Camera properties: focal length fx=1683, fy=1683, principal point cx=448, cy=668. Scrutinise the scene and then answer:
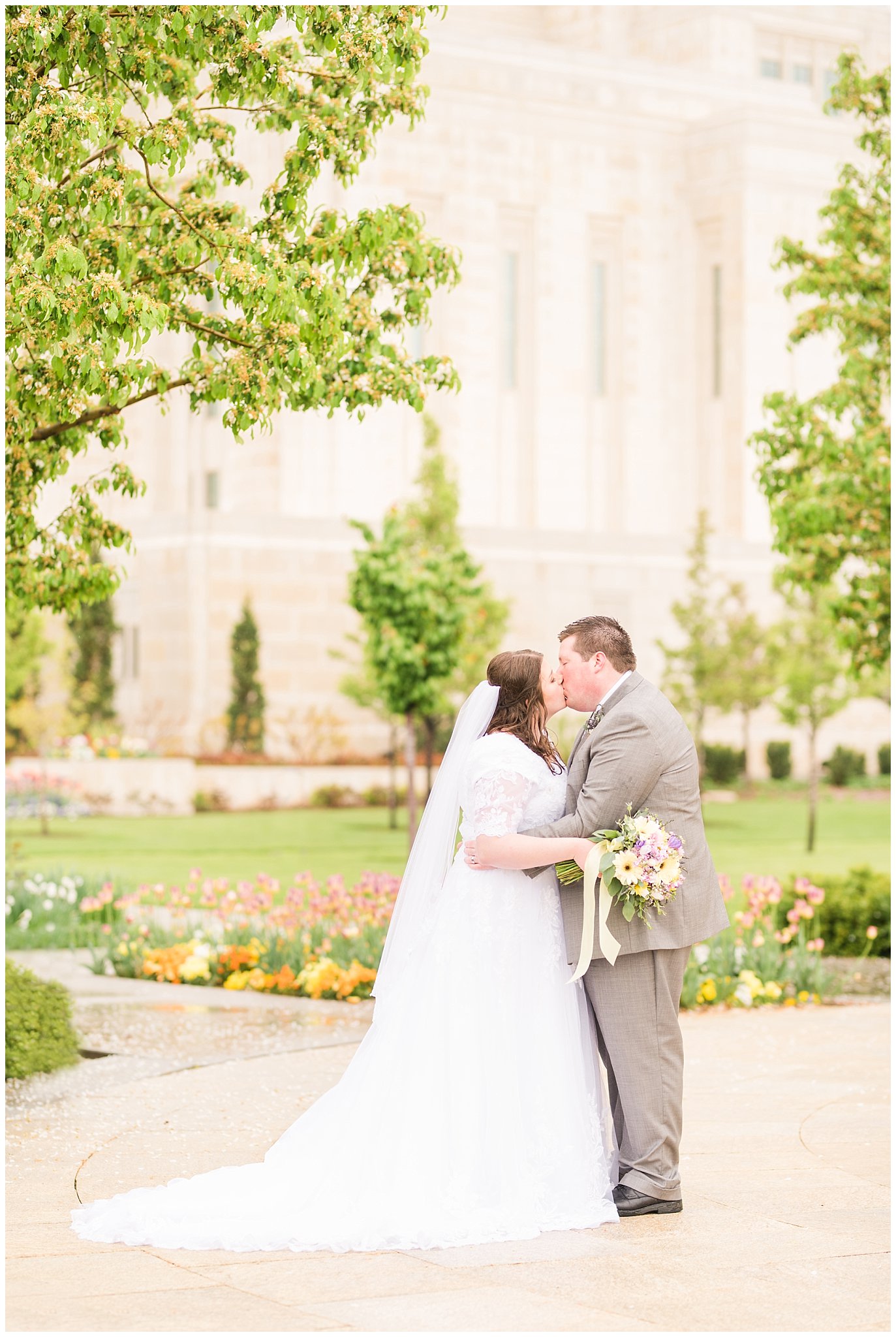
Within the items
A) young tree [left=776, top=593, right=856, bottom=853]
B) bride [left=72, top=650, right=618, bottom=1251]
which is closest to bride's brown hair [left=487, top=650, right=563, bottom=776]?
bride [left=72, top=650, right=618, bottom=1251]

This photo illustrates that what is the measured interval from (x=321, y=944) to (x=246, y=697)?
79.4ft

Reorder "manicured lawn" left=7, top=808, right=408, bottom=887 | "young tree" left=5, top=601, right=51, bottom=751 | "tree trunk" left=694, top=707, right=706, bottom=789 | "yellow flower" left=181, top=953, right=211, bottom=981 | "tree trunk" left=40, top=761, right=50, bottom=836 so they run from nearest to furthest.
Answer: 1. "yellow flower" left=181, top=953, right=211, bottom=981
2. "manicured lawn" left=7, top=808, right=408, bottom=887
3. "young tree" left=5, top=601, right=51, bottom=751
4. "tree trunk" left=40, top=761, right=50, bottom=836
5. "tree trunk" left=694, top=707, right=706, bottom=789

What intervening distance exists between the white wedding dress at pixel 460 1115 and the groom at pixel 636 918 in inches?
4.7

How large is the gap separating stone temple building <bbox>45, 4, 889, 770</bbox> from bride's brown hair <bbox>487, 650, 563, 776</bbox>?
31.7 m

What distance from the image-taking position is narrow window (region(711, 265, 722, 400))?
4719cm

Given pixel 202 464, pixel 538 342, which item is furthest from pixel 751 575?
pixel 202 464

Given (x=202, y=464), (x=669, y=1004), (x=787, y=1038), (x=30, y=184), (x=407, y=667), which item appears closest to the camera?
(x=669, y=1004)

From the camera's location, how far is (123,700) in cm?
3919

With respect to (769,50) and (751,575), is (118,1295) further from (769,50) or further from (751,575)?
(769,50)

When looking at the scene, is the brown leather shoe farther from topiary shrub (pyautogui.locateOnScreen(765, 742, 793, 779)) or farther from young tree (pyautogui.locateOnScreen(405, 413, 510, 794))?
topiary shrub (pyautogui.locateOnScreen(765, 742, 793, 779))

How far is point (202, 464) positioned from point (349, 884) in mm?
22946

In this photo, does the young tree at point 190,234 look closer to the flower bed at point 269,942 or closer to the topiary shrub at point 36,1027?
the topiary shrub at point 36,1027

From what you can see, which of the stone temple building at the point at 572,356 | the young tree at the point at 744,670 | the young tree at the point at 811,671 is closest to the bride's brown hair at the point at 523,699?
the young tree at the point at 811,671

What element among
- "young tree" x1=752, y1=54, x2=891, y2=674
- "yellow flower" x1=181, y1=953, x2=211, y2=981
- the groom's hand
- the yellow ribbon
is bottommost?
"yellow flower" x1=181, y1=953, x2=211, y2=981
